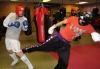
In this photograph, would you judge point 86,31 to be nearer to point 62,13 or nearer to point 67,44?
point 67,44

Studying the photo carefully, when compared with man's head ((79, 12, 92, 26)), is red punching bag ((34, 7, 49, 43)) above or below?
below

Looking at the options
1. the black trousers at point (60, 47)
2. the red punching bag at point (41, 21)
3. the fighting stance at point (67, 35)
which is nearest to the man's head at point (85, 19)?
the fighting stance at point (67, 35)

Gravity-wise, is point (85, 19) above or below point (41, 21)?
above

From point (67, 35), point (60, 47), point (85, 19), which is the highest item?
point (85, 19)

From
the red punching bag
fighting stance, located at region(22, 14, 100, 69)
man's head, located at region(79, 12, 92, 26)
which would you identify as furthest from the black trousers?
the red punching bag

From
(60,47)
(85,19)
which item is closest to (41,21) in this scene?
(60,47)

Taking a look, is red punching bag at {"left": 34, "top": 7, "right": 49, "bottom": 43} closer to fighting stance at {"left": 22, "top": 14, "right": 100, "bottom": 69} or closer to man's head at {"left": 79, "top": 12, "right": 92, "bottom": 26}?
fighting stance at {"left": 22, "top": 14, "right": 100, "bottom": 69}

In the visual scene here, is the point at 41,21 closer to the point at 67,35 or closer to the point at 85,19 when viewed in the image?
the point at 67,35

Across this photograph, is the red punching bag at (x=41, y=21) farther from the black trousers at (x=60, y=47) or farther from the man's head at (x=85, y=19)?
the man's head at (x=85, y=19)

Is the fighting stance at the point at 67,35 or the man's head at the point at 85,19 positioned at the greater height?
the man's head at the point at 85,19

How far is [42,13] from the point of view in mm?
3227

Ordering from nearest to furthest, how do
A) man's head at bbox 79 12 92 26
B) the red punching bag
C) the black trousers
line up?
1. man's head at bbox 79 12 92 26
2. the black trousers
3. the red punching bag

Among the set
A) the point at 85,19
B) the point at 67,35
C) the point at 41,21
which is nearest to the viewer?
the point at 85,19

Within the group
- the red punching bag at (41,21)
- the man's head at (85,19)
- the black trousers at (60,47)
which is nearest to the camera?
the man's head at (85,19)
